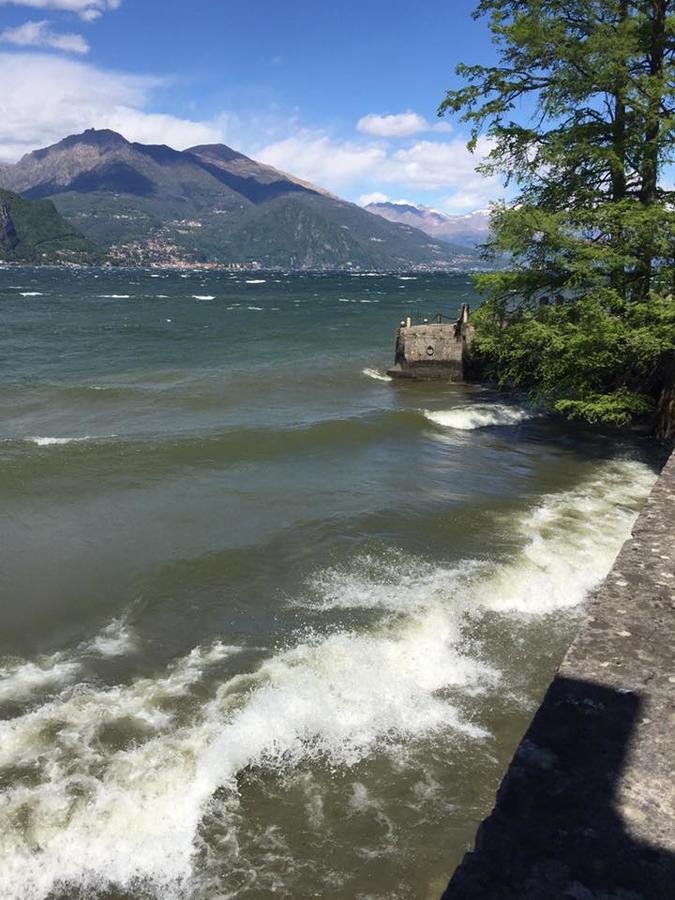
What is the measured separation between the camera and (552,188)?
64.7 feet

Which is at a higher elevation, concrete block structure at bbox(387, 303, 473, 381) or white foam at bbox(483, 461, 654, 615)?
concrete block structure at bbox(387, 303, 473, 381)

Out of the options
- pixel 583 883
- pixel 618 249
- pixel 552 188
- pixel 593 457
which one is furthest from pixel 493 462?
pixel 583 883

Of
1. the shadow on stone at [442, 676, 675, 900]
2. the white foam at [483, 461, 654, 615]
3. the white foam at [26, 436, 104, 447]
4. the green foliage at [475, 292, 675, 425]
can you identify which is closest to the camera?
the shadow on stone at [442, 676, 675, 900]

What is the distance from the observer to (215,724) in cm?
748

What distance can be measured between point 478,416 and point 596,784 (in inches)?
787

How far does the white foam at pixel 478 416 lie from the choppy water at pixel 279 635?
19 centimetres

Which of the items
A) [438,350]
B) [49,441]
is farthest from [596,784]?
[438,350]

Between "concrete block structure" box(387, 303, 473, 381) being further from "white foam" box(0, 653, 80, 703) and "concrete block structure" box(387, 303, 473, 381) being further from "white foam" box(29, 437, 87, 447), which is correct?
"white foam" box(0, 653, 80, 703)

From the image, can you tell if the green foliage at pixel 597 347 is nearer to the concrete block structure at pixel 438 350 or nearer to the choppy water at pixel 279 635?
the choppy water at pixel 279 635

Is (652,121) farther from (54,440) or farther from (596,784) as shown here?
(54,440)

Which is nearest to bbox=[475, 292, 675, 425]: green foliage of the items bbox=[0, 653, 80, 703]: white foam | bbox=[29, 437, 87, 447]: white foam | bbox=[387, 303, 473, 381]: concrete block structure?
bbox=[387, 303, 473, 381]: concrete block structure

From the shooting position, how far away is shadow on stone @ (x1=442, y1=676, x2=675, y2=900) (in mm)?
2920

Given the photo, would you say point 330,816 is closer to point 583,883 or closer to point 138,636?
point 583,883

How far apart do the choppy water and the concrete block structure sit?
7657 mm
